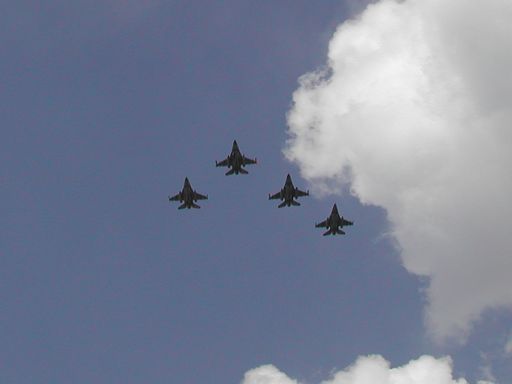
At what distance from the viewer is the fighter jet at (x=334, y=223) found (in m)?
196

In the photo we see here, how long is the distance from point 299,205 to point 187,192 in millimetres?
25419

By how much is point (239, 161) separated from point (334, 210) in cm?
2392

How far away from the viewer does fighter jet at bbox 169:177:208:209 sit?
197375mm

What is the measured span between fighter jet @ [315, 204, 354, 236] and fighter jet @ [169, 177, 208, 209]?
28.2 meters

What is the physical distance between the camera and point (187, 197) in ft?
649

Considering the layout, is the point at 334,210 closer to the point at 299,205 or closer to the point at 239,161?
the point at 299,205

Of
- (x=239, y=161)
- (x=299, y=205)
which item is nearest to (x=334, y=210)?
(x=299, y=205)

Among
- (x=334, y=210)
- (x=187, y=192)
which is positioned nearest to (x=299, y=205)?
(x=334, y=210)

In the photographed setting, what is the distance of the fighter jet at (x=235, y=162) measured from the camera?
633 feet

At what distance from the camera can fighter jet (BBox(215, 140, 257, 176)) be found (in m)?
193

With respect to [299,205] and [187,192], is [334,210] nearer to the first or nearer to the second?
[299,205]

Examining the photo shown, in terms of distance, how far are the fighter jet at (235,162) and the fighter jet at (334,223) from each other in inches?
855

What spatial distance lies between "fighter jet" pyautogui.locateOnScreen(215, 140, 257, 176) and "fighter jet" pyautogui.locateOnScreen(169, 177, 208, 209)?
9.20 m

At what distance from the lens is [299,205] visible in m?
197
